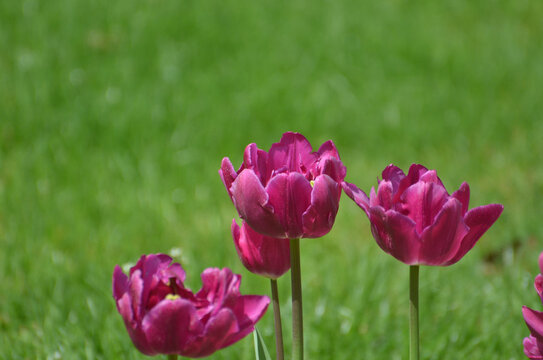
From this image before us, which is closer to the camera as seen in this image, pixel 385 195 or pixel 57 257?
pixel 385 195

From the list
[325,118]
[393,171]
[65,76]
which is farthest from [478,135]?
[393,171]

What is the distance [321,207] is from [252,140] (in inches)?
98.9

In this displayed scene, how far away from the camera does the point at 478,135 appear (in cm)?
370

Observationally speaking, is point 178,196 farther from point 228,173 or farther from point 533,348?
point 533,348

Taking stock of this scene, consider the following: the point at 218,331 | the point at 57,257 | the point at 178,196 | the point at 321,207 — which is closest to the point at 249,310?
the point at 218,331

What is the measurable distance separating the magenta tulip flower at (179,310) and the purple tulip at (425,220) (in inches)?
8.1

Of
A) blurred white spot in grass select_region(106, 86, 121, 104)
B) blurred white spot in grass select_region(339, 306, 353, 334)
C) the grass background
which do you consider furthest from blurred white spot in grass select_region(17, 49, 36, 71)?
blurred white spot in grass select_region(339, 306, 353, 334)

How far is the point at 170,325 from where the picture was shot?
896mm

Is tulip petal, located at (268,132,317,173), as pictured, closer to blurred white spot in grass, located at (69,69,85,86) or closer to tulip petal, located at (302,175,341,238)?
tulip petal, located at (302,175,341,238)

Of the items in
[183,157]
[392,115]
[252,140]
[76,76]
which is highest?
[76,76]

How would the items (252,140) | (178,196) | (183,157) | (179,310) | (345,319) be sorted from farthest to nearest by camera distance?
(252,140), (183,157), (178,196), (345,319), (179,310)

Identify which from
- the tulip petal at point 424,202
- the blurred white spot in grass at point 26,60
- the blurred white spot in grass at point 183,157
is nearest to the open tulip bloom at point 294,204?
the tulip petal at point 424,202

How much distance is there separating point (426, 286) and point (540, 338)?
52.7 inches

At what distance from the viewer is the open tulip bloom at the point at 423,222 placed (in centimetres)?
96
